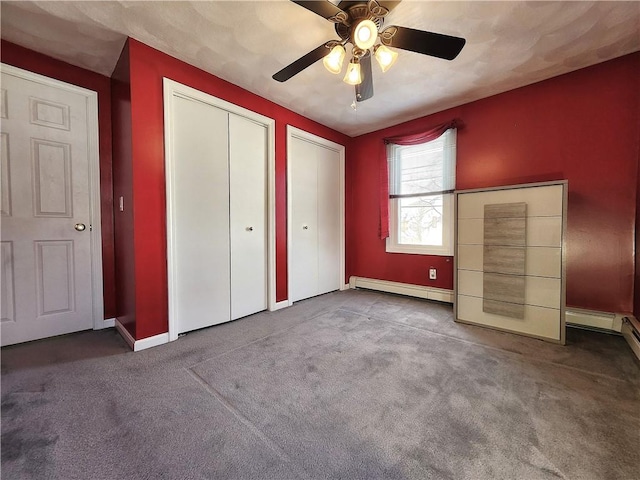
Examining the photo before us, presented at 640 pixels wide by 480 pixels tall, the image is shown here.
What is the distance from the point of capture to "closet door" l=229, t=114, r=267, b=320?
2.68 metres

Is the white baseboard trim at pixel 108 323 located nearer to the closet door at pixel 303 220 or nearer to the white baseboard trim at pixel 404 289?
the closet door at pixel 303 220

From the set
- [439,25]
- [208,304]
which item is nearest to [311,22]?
[439,25]

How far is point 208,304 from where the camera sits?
2.50 m

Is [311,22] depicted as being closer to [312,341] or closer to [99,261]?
[312,341]

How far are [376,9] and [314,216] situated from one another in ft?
7.99

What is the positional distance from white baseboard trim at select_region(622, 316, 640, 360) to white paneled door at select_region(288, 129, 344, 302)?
2.95m

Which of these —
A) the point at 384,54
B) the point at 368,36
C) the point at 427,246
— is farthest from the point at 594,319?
the point at 368,36

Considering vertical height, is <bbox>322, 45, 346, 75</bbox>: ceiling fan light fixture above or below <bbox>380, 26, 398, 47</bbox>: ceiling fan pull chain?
below

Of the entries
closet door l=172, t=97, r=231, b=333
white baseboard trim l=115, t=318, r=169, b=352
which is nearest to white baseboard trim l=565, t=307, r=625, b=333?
closet door l=172, t=97, r=231, b=333

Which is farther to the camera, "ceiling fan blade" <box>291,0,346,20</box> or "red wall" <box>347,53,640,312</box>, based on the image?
"red wall" <box>347,53,640,312</box>

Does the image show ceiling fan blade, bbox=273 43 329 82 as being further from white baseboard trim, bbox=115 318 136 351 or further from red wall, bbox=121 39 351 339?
white baseboard trim, bbox=115 318 136 351

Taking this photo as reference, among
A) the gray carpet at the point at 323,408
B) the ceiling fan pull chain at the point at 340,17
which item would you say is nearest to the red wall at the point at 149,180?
the gray carpet at the point at 323,408

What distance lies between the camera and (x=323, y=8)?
54.1 inches

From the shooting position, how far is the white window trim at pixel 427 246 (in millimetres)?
3211
